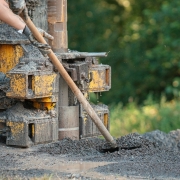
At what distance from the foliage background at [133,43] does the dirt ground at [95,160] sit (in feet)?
27.1

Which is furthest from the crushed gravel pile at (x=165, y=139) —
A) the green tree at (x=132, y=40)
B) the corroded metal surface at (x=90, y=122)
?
the green tree at (x=132, y=40)

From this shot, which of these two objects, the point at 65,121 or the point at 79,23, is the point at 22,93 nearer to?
the point at 65,121

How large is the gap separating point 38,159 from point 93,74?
1.57 m

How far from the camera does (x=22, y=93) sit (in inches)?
330

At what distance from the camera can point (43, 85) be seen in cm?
857

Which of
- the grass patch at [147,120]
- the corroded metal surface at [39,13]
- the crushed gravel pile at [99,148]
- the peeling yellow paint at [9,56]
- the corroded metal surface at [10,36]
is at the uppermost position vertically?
the corroded metal surface at [39,13]

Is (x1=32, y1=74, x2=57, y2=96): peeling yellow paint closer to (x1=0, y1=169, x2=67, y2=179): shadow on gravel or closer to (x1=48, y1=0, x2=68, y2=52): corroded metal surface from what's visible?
(x1=48, y1=0, x2=68, y2=52): corroded metal surface

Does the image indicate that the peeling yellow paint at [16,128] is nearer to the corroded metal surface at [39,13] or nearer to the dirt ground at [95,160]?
the dirt ground at [95,160]

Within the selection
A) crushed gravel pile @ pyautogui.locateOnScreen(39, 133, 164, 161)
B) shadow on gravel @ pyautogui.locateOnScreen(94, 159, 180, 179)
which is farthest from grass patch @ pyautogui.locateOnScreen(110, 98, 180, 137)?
shadow on gravel @ pyautogui.locateOnScreen(94, 159, 180, 179)

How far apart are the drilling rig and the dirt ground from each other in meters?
0.19

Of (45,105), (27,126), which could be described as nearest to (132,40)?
(45,105)

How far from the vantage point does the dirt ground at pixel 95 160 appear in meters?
7.31

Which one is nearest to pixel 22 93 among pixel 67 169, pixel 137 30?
pixel 67 169

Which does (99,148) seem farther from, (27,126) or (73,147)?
(27,126)
